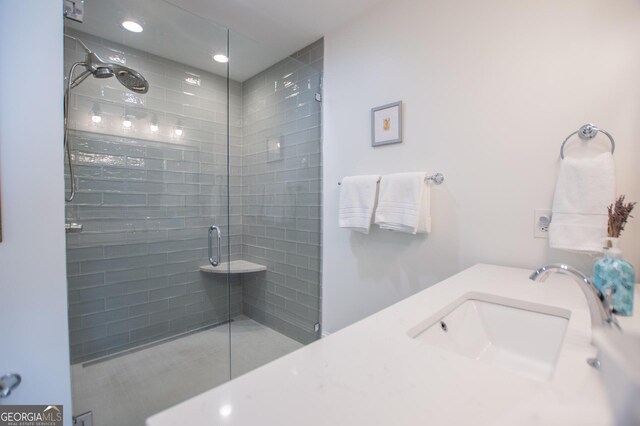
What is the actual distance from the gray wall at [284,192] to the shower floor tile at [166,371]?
9.7 inches

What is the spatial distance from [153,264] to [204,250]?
0.41 meters

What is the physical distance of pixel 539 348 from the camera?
3.03 ft

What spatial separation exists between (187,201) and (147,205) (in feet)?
1.00

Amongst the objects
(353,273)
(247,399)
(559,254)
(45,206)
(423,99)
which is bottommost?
(353,273)

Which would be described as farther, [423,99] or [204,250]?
[204,250]

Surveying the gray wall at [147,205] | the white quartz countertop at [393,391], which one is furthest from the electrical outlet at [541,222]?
the gray wall at [147,205]

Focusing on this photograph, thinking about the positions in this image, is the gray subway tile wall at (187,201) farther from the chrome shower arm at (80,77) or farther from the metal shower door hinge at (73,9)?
the metal shower door hinge at (73,9)

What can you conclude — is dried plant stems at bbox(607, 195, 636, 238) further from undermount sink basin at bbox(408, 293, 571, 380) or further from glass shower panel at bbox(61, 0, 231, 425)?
glass shower panel at bbox(61, 0, 231, 425)

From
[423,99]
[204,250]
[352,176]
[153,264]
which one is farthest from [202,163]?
[423,99]

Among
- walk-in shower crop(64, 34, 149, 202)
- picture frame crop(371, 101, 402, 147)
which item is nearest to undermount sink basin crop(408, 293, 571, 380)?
picture frame crop(371, 101, 402, 147)

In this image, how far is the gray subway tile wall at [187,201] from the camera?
214cm

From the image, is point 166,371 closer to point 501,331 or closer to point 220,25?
point 501,331

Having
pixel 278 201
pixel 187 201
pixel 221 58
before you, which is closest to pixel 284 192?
pixel 278 201

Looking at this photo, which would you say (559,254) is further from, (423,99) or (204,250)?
(204,250)
